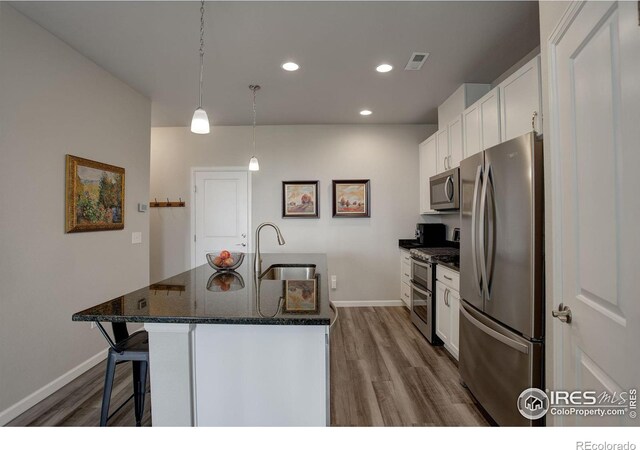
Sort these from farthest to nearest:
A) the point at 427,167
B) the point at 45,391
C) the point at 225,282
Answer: the point at 427,167, the point at 45,391, the point at 225,282

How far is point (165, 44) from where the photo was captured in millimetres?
2314

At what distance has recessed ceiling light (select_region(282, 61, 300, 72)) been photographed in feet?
8.50

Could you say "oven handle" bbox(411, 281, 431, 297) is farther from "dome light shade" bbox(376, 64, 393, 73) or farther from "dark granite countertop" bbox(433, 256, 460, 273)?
"dome light shade" bbox(376, 64, 393, 73)

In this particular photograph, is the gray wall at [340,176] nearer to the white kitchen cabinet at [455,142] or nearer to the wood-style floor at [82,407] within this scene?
the white kitchen cabinet at [455,142]

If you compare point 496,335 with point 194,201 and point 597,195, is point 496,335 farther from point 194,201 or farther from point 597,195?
point 194,201

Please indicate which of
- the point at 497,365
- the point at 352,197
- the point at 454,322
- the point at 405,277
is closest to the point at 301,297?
the point at 497,365

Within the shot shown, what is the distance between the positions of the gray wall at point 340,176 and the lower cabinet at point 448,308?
1480 millimetres

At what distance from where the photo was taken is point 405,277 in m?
3.99

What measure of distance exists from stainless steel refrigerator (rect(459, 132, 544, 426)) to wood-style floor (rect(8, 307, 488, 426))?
26cm

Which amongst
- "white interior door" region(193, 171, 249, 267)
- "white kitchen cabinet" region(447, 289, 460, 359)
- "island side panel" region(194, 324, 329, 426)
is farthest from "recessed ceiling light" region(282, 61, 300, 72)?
"white kitchen cabinet" region(447, 289, 460, 359)

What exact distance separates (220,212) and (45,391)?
269cm

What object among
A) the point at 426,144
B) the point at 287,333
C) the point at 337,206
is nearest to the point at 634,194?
the point at 287,333
